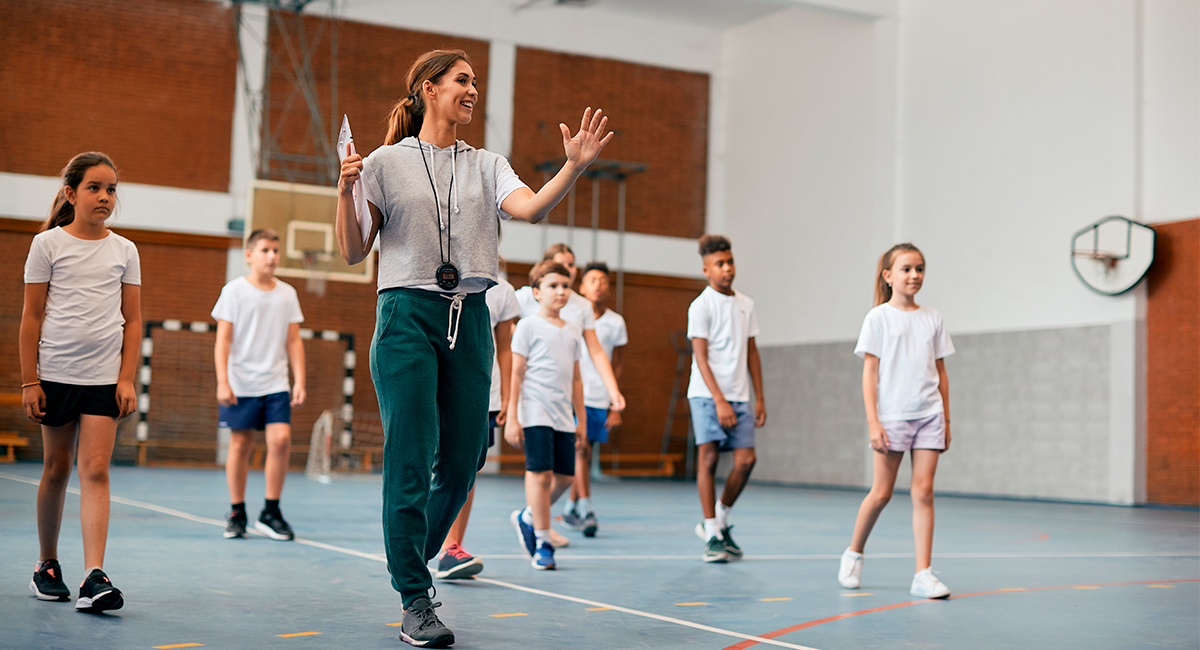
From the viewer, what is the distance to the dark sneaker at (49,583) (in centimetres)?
379

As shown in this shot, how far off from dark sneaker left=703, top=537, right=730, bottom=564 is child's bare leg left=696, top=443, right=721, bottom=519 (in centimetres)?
15

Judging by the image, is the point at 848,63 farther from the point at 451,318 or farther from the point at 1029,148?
the point at 451,318

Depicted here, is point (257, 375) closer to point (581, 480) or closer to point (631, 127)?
point (581, 480)

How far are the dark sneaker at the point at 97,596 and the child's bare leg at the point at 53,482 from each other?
13.1 inches

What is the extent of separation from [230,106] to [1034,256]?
1118 cm

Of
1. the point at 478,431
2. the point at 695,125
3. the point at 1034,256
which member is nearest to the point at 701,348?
the point at 478,431

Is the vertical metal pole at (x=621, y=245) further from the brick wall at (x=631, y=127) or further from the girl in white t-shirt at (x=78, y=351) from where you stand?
the girl in white t-shirt at (x=78, y=351)

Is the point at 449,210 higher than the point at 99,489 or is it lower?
higher

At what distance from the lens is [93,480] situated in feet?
12.3

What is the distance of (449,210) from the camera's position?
3.25m

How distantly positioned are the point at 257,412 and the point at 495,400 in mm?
1620

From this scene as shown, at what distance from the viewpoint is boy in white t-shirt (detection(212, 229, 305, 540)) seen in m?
6.15

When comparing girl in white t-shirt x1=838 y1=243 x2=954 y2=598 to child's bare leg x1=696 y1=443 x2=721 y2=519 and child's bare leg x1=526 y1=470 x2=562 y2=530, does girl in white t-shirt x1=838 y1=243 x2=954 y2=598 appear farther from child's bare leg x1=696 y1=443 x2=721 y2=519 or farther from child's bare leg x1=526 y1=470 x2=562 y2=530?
child's bare leg x1=526 y1=470 x2=562 y2=530

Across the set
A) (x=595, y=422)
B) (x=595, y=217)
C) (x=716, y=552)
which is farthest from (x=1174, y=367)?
(x=595, y=217)
